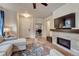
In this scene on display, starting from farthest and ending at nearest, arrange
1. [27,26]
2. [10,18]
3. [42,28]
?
[27,26], [42,28], [10,18]

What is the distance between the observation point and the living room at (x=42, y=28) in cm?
345

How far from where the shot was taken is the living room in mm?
3453

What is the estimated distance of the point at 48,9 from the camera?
5.13 m

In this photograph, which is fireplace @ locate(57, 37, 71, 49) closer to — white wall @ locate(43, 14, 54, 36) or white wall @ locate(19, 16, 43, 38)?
white wall @ locate(43, 14, 54, 36)

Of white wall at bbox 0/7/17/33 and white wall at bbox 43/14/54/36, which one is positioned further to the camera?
white wall at bbox 43/14/54/36

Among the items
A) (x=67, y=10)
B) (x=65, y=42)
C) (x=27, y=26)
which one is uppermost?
(x=67, y=10)

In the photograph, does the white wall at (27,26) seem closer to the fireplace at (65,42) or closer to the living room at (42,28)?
the living room at (42,28)

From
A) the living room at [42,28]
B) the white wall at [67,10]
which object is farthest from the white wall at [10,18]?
the white wall at [67,10]

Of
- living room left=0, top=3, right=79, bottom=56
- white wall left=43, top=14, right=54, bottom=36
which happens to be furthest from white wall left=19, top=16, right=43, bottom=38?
white wall left=43, top=14, right=54, bottom=36

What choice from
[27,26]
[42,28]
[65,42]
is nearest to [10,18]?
[27,26]

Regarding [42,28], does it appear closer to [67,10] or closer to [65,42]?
[65,42]

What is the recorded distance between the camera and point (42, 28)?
598 centimetres

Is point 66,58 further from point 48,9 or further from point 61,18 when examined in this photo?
point 48,9

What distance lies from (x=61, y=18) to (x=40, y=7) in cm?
117
